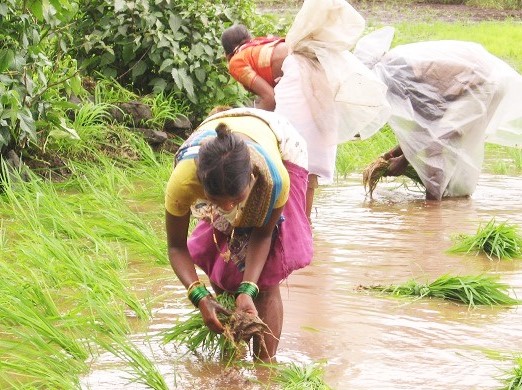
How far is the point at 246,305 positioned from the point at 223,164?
0.58 m

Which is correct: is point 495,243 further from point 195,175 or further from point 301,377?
point 195,175

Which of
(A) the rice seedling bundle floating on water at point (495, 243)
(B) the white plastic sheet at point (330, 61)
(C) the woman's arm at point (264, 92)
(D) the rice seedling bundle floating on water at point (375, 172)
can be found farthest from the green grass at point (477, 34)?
(A) the rice seedling bundle floating on water at point (495, 243)

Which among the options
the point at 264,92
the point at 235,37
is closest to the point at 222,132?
the point at 264,92

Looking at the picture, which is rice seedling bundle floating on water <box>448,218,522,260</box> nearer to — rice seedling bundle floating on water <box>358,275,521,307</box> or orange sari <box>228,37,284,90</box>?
→ rice seedling bundle floating on water <box>358,275,521,307</box>

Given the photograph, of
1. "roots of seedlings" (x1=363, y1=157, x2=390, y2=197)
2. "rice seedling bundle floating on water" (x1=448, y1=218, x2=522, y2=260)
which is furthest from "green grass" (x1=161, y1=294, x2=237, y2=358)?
"roots of seedlings" (x1=363, y1=157, x2=390, y2=197)

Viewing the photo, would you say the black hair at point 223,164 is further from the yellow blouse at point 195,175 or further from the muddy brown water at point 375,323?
the muddy brown water at point 375,323

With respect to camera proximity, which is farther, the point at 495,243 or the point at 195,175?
the point at 495,243

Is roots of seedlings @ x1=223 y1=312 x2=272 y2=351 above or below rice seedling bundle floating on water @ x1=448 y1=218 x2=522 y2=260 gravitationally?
above

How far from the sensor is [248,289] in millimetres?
3543

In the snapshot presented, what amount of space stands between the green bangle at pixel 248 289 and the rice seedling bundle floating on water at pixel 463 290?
132 cm

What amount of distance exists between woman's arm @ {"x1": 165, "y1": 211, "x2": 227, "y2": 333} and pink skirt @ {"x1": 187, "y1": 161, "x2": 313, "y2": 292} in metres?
0.20

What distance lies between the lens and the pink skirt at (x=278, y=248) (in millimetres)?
3760

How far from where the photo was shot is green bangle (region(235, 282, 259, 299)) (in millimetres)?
3537

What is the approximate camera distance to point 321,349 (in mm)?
3994
